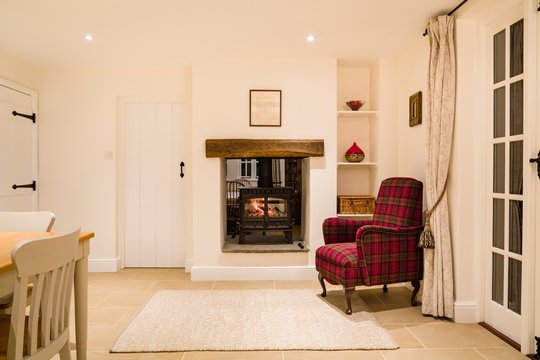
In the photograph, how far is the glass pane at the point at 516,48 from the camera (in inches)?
86.8

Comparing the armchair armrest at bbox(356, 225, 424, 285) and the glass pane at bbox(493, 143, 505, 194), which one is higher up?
the glass pane at bbox(493, 143, 505, 194)

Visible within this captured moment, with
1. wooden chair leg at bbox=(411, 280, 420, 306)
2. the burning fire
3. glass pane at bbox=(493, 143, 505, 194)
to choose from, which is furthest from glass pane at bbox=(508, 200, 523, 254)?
the burning fire

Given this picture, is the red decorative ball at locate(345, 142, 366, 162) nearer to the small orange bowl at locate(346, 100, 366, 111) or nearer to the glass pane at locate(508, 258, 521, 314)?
the small orange bowl at locate(346, 100, 366, 111)

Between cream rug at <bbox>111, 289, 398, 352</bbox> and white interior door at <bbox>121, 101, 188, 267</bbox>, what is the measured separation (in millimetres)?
1052

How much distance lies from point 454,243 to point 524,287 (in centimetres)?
59

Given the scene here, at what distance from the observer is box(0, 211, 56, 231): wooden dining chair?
2.11 m

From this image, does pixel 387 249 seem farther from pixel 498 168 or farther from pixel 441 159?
pixel 498 168

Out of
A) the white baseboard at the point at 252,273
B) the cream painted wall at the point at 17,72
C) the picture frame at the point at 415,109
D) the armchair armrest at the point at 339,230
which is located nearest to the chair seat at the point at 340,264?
the armchair armrest at the point at 339,230

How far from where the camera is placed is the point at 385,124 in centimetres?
378

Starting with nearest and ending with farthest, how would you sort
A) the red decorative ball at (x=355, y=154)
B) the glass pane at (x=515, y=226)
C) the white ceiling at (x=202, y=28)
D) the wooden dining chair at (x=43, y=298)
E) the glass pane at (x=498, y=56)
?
the wooden dining chair at (x=43, y=298) → the glass pane at (x=515, y=226) → the glass pane at (x=498, y=56) → the white ceiling at (x=202, y=28) → the red decorative ball at (x=355, y=154)

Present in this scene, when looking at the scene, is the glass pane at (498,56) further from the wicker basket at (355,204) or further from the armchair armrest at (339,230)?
the wicker basket at (355,204)

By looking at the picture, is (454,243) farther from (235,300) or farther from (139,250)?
(139,250)

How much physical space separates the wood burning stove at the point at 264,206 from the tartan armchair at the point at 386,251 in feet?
2.69

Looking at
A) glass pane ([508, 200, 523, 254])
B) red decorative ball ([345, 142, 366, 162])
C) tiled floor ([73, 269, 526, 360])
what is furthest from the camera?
red decorative ball ([345, 142, 366, 162])
